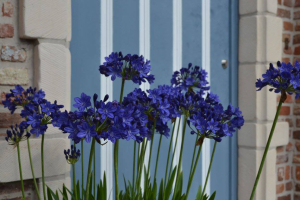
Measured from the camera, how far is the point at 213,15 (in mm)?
2670

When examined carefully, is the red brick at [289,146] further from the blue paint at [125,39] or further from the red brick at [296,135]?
the blue paint at [125,39]

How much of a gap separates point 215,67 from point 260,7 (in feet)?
1.77

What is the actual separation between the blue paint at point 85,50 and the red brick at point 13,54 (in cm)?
32

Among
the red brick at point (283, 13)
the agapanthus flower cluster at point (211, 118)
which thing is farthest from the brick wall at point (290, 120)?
the agapanthus flower cluster at point (211, 118)

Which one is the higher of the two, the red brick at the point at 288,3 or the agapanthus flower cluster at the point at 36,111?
the red brick at the point at 288,3

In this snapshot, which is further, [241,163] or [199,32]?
[241,163]

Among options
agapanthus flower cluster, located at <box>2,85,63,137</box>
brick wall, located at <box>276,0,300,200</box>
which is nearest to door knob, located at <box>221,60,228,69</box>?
brick wall, located at <box>276,0,300,200</box>

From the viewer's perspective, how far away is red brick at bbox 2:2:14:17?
1.64m

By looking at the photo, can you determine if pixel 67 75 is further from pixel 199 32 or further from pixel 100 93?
pixel 199 32

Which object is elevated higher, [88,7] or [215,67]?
[88,7]

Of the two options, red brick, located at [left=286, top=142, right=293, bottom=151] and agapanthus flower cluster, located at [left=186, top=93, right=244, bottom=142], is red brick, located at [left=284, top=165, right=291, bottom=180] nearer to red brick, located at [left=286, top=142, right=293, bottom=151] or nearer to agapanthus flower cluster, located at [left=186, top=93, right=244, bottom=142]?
red brick, located at [left=286, top=142, right=293, bottom=151]

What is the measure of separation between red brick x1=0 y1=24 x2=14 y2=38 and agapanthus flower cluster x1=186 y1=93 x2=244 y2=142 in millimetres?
813

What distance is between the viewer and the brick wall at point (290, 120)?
3.00m

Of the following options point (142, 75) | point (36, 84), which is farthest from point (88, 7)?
point (142, 75)
